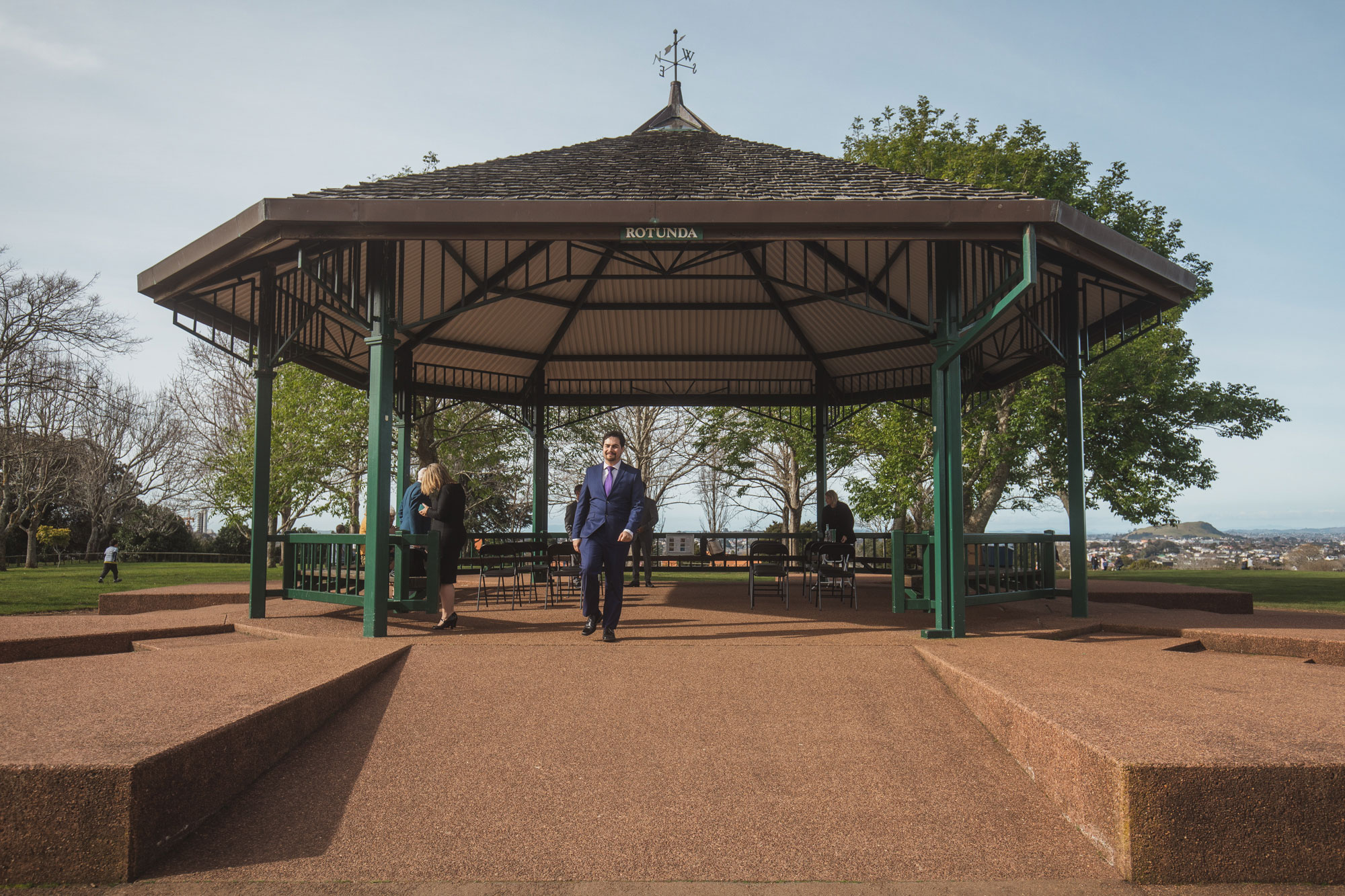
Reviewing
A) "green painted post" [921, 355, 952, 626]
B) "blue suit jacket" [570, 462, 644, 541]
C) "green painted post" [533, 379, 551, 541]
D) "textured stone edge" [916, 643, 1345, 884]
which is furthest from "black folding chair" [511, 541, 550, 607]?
"textured stone edge" [916, 643, 1345, 884]

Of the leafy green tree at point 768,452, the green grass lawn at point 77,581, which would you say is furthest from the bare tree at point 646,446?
the green grass lawn at point 77,581

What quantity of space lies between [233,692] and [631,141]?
9235 mm

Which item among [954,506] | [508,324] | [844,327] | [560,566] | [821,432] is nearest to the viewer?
[954,506]

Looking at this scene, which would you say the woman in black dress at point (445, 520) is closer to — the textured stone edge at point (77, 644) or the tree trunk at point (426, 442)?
the textured stone edge at point (77, 644)

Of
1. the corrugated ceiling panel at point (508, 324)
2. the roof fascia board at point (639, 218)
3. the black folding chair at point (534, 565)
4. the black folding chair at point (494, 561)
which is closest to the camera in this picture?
the roof fascia board at point (639, 218)

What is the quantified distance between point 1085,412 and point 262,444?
A: 22.0 meters

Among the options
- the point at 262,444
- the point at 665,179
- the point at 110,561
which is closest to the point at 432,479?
the point at 262,444

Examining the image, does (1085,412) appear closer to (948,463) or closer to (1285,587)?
(1285,587)

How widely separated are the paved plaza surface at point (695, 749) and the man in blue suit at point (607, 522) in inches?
17.4

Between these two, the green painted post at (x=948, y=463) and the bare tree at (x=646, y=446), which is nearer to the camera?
the green painted post at (x=948, y=463)

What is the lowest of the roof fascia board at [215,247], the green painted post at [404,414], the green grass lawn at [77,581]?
the green grass lawn at [77,581]

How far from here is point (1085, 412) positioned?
24.5 m

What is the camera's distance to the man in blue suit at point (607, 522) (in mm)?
7719

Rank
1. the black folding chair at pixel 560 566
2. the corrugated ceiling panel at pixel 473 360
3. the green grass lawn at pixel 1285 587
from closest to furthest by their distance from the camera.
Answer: the black folding chair at pixel 560 566
the corrugated ceiling panel at pixel 473 360
the green grass lawn at pixel 1285 587
